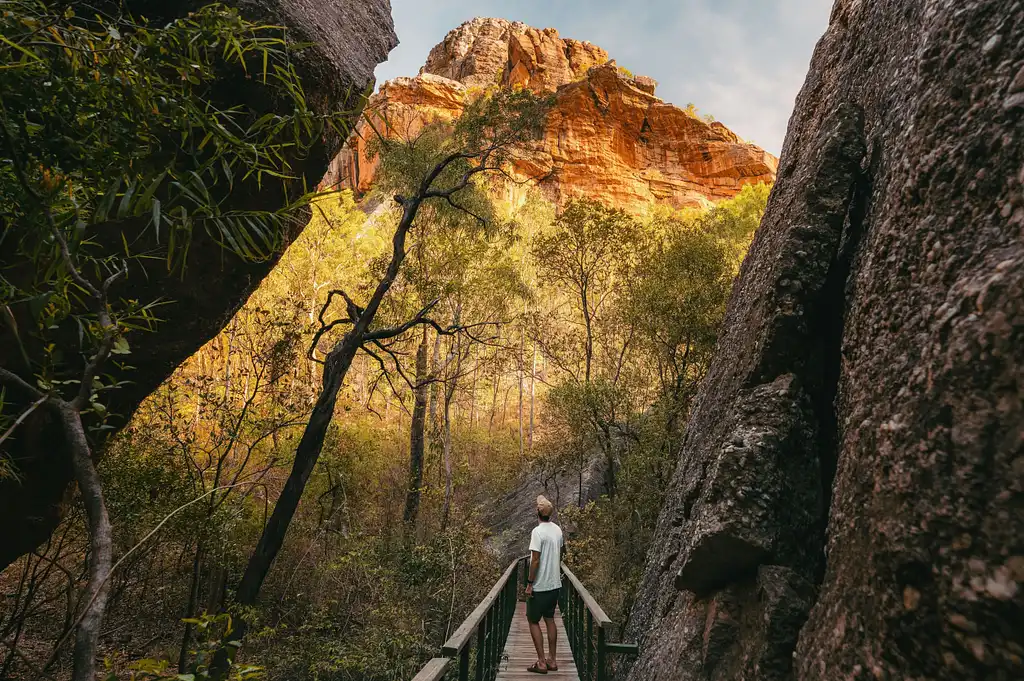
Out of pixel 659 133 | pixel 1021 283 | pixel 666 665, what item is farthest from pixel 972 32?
pixel 659 133

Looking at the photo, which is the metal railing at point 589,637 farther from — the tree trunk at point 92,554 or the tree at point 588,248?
the tree at point 588,248

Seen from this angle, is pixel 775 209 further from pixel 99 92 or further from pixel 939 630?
pixel 99 92

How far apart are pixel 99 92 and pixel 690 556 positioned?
272 centimetres

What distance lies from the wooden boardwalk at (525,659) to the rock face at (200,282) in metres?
4.18

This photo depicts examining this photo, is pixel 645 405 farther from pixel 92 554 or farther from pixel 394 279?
pixel 92 554

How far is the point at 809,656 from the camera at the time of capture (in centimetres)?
169

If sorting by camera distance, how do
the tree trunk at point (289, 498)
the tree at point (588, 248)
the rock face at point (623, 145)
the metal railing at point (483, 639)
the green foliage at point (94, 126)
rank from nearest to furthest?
the green foliage at point (94, 126)
the metal railing at point (483, 639)
the tree trunk at point (289, 498)
the tree at point (588, 248)
the rock face at point (623, 145)

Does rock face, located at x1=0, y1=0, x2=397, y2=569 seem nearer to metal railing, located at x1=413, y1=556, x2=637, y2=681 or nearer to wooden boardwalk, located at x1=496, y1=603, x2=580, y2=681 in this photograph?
metal railing, located at x1=413, y1=556, x2=637, y2=681

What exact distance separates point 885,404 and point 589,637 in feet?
12.2

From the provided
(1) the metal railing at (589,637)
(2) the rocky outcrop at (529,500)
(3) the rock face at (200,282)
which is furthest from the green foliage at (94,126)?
(2) the rocky outcrop at (529,500)

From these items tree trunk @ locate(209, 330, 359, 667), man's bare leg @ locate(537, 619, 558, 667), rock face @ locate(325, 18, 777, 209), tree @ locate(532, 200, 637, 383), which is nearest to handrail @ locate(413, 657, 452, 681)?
man's bare leg @ locate(537, 619, 558, 667)

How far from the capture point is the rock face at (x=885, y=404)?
1186 millimetres

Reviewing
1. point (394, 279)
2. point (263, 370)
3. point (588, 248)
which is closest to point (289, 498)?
point (263, 370)

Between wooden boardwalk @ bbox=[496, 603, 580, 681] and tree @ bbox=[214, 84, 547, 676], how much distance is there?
2510mm
